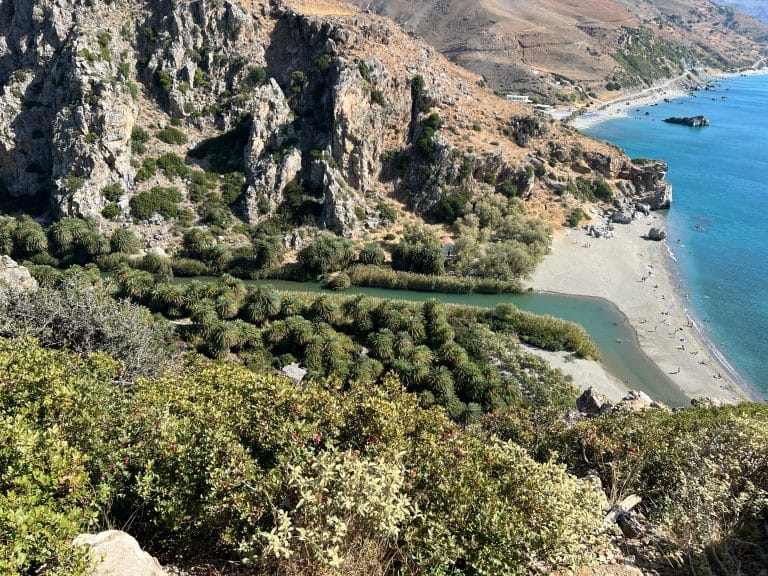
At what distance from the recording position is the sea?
5681cm

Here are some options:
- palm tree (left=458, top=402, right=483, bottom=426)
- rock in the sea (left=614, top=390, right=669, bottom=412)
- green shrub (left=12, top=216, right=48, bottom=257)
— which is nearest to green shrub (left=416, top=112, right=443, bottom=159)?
palm tree (left=458, top=402, right=483, bottom=426)

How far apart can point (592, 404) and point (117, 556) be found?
112 feet

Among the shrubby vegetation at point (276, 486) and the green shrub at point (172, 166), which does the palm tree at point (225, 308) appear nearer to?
the shrubby vegetation at point (276, 486)

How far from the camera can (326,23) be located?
81.8 m

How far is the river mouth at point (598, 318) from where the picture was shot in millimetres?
46906

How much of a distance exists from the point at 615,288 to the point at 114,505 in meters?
64.9

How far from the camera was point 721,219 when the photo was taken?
299 feet

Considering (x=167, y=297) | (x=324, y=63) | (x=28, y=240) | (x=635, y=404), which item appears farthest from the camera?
(x=324, y=63)

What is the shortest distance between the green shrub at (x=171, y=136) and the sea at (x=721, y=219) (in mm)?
80342

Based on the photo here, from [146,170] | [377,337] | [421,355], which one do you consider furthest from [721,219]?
[146,170]

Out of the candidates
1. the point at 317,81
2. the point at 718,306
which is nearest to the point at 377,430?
the point at 718,306

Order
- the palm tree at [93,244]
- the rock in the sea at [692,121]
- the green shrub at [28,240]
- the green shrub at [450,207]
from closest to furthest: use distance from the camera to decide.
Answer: the green shrub at [28,240]
the palm tree at [93,244]
the green shrub at [450,207]
the rock in the sea at [692,121]

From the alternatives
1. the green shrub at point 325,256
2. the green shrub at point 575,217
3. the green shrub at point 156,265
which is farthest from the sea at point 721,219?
the green shrub at point 156,265

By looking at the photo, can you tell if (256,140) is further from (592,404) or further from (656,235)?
(656,235)
